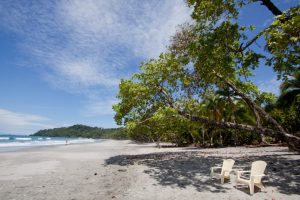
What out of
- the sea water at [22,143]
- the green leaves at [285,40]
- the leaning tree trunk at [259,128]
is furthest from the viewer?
the sea water at [22,143]

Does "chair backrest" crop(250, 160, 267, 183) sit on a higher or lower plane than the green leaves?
lower

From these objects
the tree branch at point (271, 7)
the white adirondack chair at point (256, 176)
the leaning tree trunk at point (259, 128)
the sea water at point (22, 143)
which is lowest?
the white adirondack chair at point (256, 176)

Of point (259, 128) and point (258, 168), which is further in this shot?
point (259, 128)

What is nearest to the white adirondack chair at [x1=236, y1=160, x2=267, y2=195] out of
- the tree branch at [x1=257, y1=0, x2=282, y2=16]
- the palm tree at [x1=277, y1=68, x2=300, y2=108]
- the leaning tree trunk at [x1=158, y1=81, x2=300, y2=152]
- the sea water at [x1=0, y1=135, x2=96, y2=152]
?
the leaning tree trunk at [x1=158, y1=81, x2=300, y2=152]

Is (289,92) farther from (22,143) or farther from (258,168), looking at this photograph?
(22,143)

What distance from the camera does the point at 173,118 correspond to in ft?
52.9

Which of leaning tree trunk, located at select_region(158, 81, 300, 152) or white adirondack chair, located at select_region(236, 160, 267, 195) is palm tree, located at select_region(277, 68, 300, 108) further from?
white adirondack chair, located at select_region(236, 160, 267, 195)

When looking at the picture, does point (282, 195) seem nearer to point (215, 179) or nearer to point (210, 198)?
point (210, 198)

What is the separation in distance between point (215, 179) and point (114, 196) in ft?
13.5

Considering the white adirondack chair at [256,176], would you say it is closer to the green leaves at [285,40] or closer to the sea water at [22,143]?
the green leaves at [285,40]

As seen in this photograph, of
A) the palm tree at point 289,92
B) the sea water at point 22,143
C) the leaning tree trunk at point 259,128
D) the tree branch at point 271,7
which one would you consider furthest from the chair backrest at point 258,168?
the sea water at point 22,143

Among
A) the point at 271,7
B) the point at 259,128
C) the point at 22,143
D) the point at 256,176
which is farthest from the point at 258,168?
the point at 22,143

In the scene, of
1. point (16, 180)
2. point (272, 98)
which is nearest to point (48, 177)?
point (16, 180)

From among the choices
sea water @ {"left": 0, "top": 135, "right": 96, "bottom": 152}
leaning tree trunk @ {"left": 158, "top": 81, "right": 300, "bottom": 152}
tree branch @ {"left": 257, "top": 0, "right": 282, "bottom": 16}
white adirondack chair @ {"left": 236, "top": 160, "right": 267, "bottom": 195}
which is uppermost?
tree branch @ {"left": 257, "top": 0, "right": 282, "bottom": 16}
